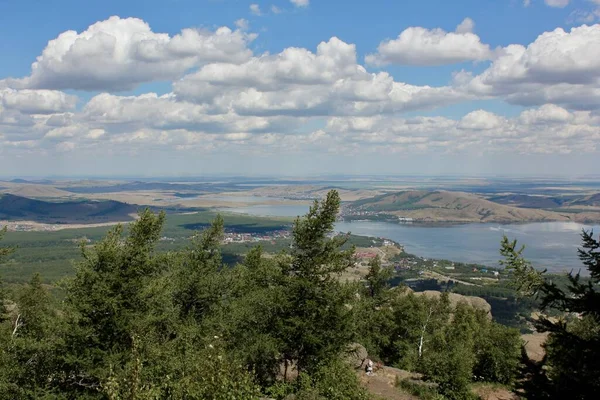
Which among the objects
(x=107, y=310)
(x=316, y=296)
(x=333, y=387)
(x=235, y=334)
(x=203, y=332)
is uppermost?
(x=107, y=310)

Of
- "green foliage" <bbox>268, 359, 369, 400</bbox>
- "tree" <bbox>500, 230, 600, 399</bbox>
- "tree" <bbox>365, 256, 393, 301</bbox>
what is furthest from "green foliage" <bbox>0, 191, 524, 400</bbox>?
"tree" <bbox>365, 256, 393, 301</bbox>

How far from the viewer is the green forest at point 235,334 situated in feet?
38.7

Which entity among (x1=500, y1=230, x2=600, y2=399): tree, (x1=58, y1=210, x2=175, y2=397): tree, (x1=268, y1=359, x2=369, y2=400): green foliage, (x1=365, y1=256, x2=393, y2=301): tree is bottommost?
(x1=365, y1=256, x2=393, y2=301): tree

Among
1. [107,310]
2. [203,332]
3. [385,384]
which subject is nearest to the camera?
[107,310]

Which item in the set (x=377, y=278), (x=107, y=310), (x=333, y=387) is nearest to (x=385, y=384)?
(x=333, y=387)

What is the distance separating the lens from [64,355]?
20359mm

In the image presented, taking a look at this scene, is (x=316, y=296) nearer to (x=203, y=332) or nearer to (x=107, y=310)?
(x=203, y=332)

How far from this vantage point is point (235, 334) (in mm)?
27859

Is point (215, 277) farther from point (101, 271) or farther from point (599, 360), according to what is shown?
point (599, 360)

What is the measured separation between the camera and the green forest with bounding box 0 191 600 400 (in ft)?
38.7

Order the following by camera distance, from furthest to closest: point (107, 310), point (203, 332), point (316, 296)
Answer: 1. point (203, 332)
2. point (316, 296)
3. point (107, 310)

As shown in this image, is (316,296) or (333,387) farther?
(316,296)

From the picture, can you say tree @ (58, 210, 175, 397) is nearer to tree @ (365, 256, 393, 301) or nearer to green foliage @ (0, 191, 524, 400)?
green foliage @ (0, 191, 524, 400)

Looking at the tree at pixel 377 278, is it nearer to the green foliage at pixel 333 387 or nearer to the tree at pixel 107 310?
the green foliage at pixel 333 387
